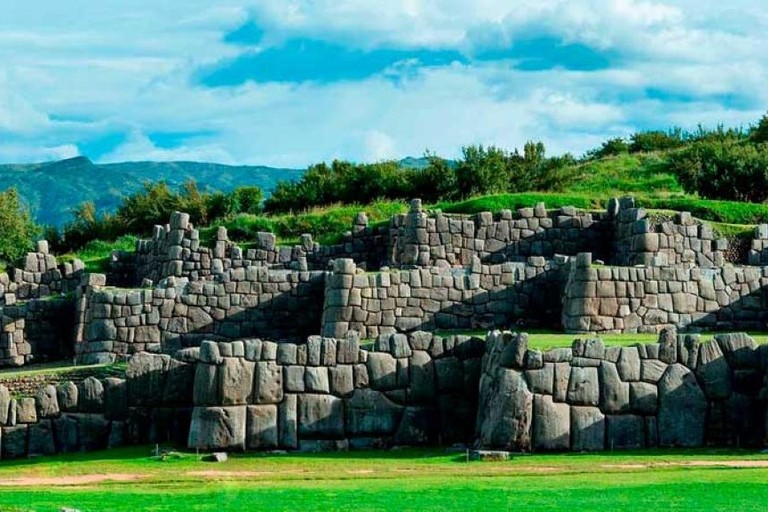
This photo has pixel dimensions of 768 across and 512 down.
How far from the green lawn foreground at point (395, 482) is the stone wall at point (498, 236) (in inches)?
598

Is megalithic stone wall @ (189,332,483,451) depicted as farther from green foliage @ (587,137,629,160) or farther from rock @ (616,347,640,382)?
green foliage @ (587,137,629,160)

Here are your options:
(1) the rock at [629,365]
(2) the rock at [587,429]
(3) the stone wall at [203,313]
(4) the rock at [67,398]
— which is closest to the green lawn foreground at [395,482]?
(2) the rock at [587,429]

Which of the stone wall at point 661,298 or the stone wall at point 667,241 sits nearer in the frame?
the stone wall at point 661,298

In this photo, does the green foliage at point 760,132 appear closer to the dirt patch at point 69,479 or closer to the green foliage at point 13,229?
the green foliage at point 13,229

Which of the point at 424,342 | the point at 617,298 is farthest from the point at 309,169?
the point at 424,342

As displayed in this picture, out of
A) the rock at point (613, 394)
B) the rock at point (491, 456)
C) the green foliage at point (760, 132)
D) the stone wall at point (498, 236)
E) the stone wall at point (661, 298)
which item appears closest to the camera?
the rock at point (491, 456)

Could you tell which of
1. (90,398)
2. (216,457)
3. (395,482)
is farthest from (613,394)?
(90,398)

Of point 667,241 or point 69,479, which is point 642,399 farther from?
point 667,241

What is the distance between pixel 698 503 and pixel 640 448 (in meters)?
5.26

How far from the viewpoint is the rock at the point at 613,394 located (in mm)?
22469

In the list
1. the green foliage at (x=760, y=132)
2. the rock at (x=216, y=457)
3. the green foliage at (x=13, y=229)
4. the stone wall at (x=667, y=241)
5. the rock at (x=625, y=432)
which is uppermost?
the green foliage at (x=760, y=132)

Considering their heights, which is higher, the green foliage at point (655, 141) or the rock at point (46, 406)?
the green foliage at point (655, 141)

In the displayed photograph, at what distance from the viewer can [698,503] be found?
17.0 metres

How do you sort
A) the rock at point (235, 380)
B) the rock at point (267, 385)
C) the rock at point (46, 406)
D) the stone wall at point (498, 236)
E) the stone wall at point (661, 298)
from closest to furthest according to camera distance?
the rock at point (235, 380)
the rock at point (267, 385)
the rock at point (46, 406)
the stone wall at point (661, 298)
the stone wall at point (498, 236)
